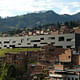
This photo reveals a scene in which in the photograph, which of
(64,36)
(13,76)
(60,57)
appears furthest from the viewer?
(64,36)

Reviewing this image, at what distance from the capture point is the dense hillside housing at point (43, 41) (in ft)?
356

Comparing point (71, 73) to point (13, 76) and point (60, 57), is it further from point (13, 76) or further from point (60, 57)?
point (60, 57)

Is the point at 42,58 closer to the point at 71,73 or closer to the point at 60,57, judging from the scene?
the point at 60,57

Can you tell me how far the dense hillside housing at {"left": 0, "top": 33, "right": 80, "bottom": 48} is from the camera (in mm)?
108500

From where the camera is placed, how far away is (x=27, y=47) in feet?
391

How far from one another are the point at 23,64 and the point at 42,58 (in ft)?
23.0

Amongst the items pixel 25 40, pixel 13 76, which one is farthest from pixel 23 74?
pixel 25 40

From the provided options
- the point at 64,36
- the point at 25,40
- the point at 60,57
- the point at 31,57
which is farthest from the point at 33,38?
the point at 60,57

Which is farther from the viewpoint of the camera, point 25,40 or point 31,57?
point 25,40

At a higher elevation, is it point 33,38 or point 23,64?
point 33,38

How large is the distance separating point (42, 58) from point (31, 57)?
397 centimetres

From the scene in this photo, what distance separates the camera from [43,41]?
115750 millimetres

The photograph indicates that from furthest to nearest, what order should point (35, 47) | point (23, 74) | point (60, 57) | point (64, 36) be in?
point (35, 47) < point (64, 36) < point (60, 57) < point (23, 74)

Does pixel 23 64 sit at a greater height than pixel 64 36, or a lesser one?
lesser
